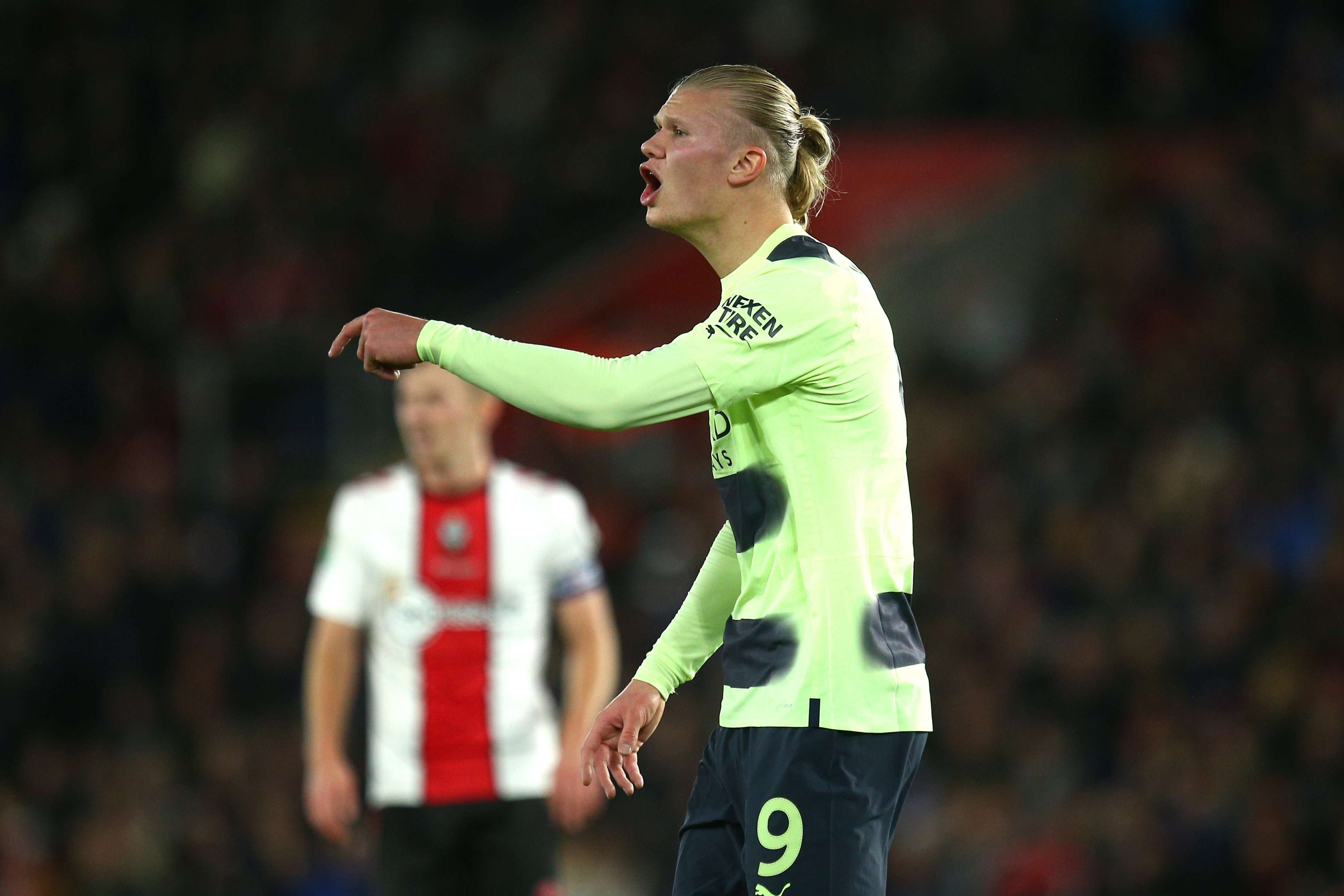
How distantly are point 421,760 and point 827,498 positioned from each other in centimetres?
262

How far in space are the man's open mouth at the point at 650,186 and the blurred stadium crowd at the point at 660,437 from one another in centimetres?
556

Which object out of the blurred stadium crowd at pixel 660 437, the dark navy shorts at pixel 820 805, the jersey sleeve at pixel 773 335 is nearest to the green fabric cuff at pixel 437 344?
the jersey sleeve at pixel 773 335

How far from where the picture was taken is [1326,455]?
32.2 ft

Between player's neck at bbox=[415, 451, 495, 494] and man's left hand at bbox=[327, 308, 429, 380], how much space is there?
245cm

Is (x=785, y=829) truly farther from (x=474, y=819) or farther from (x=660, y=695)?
(x=474, y=819)

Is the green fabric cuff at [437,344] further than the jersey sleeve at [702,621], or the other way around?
the jersey sleeve at [702,621]

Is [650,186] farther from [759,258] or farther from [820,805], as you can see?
[820,805]

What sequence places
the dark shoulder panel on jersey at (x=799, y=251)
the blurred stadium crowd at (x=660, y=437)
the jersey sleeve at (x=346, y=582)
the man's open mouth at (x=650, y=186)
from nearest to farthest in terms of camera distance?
the dark shoulder panel on jersey at (x=799, y=251), the man's open mouth at (x=650, y=186), the jersey sleeve at (x=346, y=582), the blurred stadium crowd at (x=660, y=437)

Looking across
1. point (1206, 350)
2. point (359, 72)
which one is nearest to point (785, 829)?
point (1206, 350)

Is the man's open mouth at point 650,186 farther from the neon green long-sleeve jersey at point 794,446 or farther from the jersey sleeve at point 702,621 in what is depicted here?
the jersey sleeve at point 702,621

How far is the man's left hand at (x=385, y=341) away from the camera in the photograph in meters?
3.19

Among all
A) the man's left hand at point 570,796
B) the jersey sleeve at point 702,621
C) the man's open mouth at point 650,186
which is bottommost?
the man's left hand at point 570,796

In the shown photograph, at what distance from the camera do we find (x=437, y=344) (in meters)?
3.21

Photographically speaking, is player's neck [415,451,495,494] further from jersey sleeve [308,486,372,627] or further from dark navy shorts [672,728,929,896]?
dark navy shorts [672,728,929,896]
